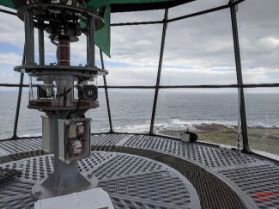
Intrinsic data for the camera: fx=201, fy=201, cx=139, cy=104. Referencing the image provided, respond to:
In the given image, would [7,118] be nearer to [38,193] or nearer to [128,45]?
[128,45]

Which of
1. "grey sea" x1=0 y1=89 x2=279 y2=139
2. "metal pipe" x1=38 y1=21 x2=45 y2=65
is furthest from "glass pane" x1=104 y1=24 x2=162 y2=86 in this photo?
"metal pipe" x1=38 y1=21 x2=45 y2=65

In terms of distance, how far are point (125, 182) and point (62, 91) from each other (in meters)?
1.11

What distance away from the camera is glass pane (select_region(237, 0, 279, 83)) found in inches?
257

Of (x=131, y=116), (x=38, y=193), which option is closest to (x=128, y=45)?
(x=38, y=193)

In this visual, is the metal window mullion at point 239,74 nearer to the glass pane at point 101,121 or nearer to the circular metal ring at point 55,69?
the glass pane at point 101,121

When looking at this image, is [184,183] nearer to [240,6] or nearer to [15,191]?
[15,191]

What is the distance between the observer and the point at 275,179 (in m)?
2.29

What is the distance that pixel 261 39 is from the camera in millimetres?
24578

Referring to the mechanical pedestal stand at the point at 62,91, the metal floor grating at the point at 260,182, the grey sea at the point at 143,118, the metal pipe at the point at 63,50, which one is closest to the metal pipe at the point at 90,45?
the mechanical pedestal stand at the point at 62,91

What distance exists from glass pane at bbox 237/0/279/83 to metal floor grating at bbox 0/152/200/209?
2.14m

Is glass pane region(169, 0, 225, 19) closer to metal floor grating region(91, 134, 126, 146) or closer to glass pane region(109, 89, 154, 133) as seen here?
glass pane region(109, 89, 154, 133)

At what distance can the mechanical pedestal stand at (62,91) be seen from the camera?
1633 millimetres

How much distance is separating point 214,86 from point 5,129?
22.0 metres

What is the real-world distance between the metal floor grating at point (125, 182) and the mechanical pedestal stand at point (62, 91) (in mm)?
190
